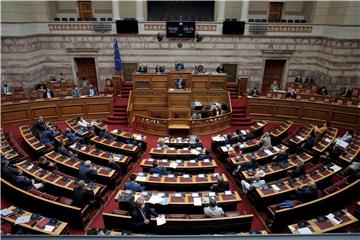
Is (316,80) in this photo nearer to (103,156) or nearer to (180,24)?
(180,24)

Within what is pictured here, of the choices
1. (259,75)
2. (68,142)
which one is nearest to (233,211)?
(68,142)

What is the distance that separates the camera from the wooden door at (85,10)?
17.0 meters

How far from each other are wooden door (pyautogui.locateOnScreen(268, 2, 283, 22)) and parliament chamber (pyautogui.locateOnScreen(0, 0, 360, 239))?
17 centimetres

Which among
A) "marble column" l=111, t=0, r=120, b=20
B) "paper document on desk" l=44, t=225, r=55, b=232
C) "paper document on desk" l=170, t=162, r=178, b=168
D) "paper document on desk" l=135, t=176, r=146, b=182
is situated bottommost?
"paper document on desk" l=44, t=225, r=55, b=232

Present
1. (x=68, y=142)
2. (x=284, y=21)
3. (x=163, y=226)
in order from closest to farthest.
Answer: (x=163, y=226) < (x=68, y=142) < (x=284, y=21)

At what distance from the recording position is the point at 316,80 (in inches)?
634

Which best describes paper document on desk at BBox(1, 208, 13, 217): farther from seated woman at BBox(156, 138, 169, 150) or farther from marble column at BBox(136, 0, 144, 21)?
marble column at BBox(136, 0, 144, 21)

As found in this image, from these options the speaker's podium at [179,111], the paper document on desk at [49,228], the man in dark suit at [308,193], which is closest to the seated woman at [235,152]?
the man in dark suit at [308,193]

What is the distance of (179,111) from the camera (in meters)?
12.8

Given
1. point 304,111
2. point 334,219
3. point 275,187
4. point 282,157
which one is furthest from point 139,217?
point 304,111

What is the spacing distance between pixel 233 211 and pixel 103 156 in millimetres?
4757

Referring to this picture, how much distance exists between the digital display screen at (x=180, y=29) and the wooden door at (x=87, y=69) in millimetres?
5294

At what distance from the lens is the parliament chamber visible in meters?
6.69

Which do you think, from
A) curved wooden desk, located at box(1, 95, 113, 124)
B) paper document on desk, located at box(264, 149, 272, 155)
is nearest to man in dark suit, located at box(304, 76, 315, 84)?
paper document on desk, located at box(264, 149, 272, 155)
